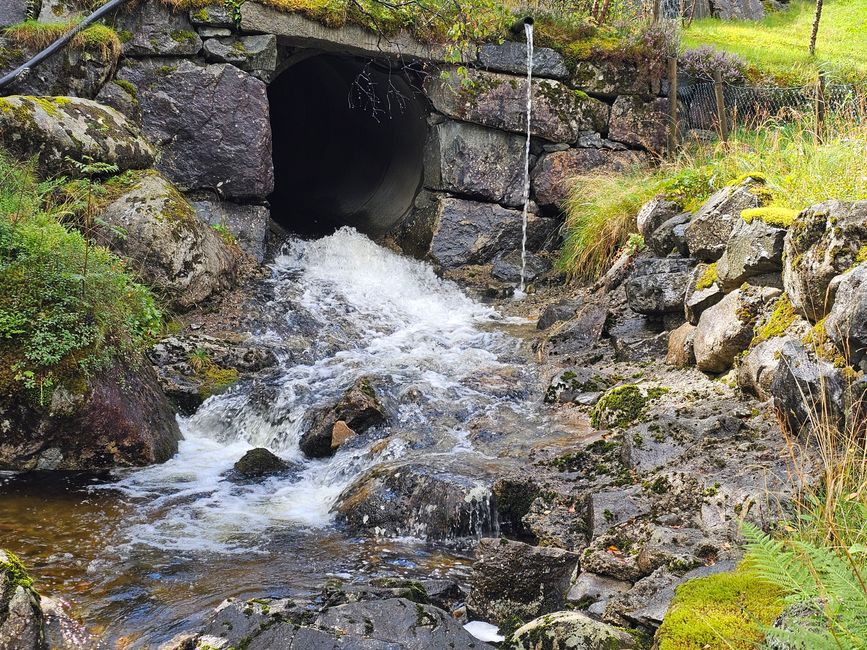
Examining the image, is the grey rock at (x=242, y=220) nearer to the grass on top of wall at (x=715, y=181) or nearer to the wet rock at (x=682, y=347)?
the grass on top of wall at (x=715, y=181)

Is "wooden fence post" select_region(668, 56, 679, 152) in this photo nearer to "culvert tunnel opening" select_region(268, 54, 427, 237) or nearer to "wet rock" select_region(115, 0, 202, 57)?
"culvert tunnel opening" select_region(268, 54, 427, 237)

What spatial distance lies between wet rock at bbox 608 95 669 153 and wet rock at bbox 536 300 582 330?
3452 mm

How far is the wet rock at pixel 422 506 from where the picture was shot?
15.9ft

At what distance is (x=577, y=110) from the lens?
1092cm

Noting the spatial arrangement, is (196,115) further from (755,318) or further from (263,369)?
(755,318)

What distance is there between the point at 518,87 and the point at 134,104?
5025mm

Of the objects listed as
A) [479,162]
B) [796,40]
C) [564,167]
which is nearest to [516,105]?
[479,162]

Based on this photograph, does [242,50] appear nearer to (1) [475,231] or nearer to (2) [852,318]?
(1) [475,231]

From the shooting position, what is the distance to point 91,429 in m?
5.59

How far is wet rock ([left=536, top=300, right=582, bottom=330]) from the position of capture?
28.3 feet

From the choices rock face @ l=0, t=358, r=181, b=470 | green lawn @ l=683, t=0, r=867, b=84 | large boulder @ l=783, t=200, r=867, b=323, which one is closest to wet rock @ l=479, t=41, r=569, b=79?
green lawn @ l=683, t=0, r=867, b=84

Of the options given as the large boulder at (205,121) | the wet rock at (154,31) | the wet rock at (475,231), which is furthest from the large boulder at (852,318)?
the wet rock at (154,31)

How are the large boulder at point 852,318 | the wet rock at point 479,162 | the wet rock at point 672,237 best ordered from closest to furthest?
the large boulder at point 852,318
the wet rock at point 672,237
the wet rock at point 479,162

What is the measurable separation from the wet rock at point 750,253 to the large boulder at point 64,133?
19.6ft
